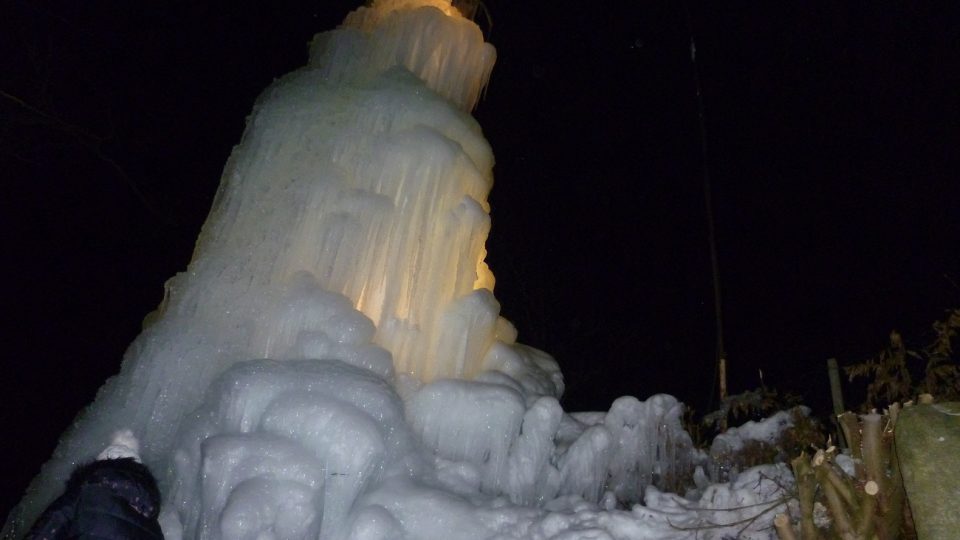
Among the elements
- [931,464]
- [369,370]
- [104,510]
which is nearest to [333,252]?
[369,370]

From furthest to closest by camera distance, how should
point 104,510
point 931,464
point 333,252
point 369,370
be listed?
point 333,252, point 369,370, point 104,510, point 931,464

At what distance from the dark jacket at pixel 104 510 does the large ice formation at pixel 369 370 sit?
2.04 feet

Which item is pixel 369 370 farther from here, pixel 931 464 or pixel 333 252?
pixel 931 464

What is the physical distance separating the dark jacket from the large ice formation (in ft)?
2.04

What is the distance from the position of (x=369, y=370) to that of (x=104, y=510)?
201 centimetres

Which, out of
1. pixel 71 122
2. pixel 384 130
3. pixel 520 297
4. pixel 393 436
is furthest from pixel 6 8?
pixel 520 297

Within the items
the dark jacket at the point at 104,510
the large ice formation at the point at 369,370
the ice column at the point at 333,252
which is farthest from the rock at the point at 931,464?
the ice column at the point at 333,252

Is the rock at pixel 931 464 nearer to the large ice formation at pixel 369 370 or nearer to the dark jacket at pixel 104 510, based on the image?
the large ice formation at pixel 369 370

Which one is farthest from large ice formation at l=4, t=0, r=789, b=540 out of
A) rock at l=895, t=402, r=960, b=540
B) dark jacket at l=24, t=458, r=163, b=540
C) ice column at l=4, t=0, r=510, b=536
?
rock at l=895, t=402, r=960, b=540

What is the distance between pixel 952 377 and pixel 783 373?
782 centimetres

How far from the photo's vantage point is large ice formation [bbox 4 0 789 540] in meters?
3.45

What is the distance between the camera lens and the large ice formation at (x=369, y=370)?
3.45m

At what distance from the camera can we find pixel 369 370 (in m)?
4.33

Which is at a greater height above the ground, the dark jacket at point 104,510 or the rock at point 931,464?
the rock at point 931,464
